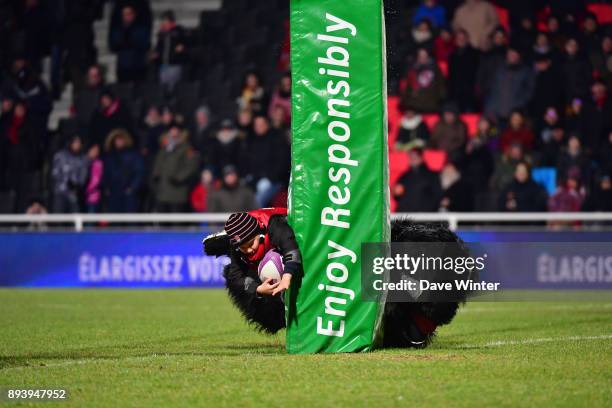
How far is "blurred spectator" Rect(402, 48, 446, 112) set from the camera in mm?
18628

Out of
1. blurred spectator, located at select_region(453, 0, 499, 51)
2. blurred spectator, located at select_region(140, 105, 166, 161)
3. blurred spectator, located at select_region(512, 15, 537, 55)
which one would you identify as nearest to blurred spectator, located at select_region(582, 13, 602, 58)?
blurred spectator, located at select_region(512, 15, 537, 55)

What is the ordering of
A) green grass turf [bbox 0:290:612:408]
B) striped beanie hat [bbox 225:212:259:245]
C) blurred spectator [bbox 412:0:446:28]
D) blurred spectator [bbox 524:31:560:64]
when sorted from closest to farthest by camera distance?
1. green grass turf [bbox 0:290:612:408]
2. striped beanie hat [bbox 225:212:259:245]
3. blurred spectator [bbox 524:31:560:64]
4. blurred spectator [bbox 412:0:446:28]

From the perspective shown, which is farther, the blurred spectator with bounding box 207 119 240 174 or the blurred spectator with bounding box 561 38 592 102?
the blurred spectator with bounding box 207 119 240 174

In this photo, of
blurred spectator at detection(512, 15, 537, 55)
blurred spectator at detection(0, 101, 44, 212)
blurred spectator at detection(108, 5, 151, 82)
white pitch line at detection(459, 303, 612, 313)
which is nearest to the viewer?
white pitch line at detection(459, 303, 612, 313)

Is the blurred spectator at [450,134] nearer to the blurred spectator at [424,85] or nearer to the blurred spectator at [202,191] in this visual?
the blurred spectator at [424,85]

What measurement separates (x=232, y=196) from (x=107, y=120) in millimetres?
3407

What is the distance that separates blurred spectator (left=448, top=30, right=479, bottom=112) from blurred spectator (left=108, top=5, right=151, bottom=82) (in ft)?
20.1

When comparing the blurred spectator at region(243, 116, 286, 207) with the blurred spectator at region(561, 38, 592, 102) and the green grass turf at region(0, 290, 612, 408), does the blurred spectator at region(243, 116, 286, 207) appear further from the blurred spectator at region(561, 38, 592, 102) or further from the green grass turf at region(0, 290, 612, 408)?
the green grass turf at region(0, 290, 612, 408)

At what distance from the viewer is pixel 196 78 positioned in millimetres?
21375

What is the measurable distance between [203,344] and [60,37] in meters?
14.7

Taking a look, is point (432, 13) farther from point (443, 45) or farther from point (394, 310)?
point (394, 310)

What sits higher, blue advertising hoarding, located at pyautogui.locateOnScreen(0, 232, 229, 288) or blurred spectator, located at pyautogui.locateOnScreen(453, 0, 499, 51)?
blurred spectator, located at pyautogui.locateOnScreen(453, 0, 499, 51)

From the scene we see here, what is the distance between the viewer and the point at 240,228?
8.22 m

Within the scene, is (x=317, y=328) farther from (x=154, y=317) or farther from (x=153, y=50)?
(x=153, y=50)
